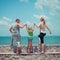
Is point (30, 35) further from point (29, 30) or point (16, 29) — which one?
point (16, 29)

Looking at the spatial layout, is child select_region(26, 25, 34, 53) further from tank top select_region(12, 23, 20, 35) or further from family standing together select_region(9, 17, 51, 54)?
tank top select_region(12, 23, 20, 35)

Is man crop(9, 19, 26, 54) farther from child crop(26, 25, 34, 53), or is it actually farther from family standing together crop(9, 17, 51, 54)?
child crop(26, 25, 34, 53)

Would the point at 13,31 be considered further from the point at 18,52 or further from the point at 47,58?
the point at 47,58

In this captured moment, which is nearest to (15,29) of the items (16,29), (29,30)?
(16,29)

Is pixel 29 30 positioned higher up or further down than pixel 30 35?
higher up

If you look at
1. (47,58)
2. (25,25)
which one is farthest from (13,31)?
(47,58)

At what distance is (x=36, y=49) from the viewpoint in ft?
24.6

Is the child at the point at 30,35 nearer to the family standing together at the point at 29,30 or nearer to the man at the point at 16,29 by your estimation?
the family standing together at the point at 29,30

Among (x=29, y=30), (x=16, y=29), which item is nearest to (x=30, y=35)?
(x=29, y=30)

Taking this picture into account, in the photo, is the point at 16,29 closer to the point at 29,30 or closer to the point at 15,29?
the point at 15,29

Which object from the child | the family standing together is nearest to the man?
the family standing together

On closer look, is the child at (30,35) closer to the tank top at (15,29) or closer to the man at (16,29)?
the man at (16,29)

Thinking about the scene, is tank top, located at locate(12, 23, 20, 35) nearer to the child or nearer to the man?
the man

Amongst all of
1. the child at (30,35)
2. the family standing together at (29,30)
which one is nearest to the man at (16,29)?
the family standing together at (29,30)
